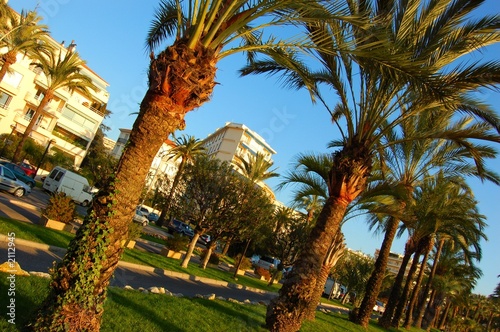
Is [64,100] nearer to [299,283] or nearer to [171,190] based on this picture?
Answer: [171,190]

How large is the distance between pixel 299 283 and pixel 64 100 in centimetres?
4425

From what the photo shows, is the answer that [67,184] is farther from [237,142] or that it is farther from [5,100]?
[237,142]

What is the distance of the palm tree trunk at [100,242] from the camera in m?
4.52

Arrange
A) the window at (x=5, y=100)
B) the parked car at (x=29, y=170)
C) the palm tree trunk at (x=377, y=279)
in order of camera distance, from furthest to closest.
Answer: the window at (x=5, y=100) → the parked car at (x=29, y=170) → the palm tree trunk at (x=377, y=279)

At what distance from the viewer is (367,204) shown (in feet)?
52.0

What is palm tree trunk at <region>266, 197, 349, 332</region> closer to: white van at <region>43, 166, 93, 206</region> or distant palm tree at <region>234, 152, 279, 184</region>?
white van at <region>43, 166, 93, 206</region>

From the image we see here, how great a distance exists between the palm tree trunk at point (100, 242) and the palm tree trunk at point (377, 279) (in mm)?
15310

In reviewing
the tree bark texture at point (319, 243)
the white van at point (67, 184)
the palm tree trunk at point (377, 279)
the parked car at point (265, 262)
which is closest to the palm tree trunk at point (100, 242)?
the tree bark texture at point (319, 243)

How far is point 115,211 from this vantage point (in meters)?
4.75

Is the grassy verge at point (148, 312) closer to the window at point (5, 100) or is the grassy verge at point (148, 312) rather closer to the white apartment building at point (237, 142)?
the window at point (5, 100)

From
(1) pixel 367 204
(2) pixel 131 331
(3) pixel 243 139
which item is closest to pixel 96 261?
(2) pixel 131 331

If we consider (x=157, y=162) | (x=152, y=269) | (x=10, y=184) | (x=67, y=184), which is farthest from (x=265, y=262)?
(x=157, y=162)

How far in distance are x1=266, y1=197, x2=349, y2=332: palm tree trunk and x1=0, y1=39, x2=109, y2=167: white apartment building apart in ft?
116

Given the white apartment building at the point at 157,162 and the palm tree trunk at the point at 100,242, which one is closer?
the palm tree trunk at the point at 100,242
